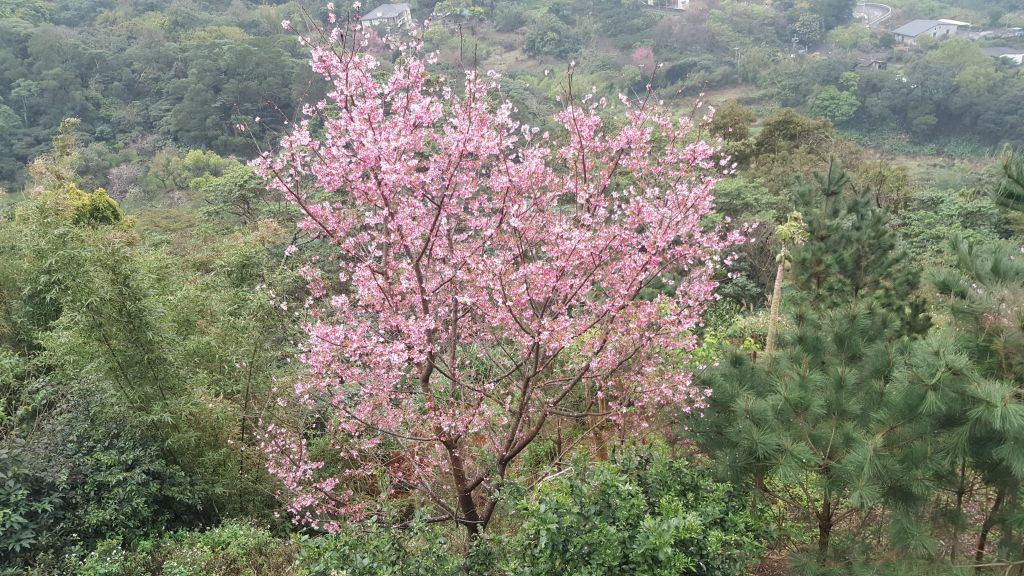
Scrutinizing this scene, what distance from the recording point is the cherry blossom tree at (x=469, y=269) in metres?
4.24

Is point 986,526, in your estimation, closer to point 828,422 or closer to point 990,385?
point 828,422

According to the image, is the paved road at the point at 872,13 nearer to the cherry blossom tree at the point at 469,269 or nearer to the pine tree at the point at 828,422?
the cherry blossom tree at the point at 469,269

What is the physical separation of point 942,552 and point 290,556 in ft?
16.4

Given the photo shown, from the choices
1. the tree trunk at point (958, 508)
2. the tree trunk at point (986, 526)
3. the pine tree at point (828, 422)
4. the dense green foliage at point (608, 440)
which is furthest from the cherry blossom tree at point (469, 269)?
the tree trunk at point (986, 526)

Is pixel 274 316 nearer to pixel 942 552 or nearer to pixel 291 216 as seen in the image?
pixel 942 552

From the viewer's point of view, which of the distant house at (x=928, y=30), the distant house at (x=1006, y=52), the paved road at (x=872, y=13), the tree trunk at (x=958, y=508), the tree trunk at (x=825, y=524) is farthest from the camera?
the paved road at (x=872, y=13)

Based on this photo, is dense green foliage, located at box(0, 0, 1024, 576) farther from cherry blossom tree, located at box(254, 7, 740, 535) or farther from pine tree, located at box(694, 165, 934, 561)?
cherry blossom tree, located at box(254, 7, 740, 535)

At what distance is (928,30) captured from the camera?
54469 millimetres

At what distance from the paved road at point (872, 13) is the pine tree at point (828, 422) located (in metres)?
69.5

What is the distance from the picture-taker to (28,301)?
8.19m

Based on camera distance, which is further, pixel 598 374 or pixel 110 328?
pixel 110 328

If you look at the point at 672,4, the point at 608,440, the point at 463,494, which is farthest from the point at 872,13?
the point at 463,494

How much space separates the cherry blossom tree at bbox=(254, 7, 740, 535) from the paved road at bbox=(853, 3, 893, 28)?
69.1 metres

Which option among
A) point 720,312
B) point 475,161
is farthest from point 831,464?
point 720,312
